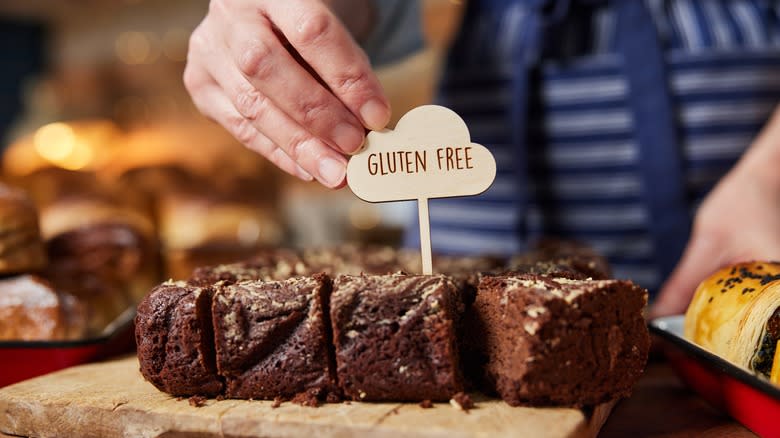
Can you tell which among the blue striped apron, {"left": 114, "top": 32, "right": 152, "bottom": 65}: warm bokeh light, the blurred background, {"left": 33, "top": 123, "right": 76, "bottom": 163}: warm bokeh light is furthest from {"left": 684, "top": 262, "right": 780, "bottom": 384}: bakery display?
{"left": 114, "top": 32, "right": 152, "bottom": 65}: warm bokeh light

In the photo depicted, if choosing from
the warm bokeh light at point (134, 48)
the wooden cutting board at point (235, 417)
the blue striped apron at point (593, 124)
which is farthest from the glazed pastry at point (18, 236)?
the warm bokeh light at point (134, 48)

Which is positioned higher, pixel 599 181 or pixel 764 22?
pixel 764 22

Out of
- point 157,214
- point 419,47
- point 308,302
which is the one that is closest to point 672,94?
point 419,47

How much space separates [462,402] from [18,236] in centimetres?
137

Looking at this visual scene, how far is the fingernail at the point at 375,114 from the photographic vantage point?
1429 millimetres

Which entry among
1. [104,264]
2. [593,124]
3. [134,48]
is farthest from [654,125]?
[134,48]

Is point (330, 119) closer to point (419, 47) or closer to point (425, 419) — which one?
point (425, 419)

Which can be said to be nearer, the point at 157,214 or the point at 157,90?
the point at 157,214

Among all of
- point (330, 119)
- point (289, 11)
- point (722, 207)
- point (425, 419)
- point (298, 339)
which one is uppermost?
point (289, 11)

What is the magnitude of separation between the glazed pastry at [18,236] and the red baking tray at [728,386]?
168 cm

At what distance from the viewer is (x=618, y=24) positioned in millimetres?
2264

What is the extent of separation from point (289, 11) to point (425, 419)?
0.86 m

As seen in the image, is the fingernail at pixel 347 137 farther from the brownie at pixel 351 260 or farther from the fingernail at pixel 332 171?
the brownie at pixel 351 260

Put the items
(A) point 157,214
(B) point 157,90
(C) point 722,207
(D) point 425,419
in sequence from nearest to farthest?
(D) point 425,419
(C) point 722,207
(A) point 157,214
(B) point 157,90
